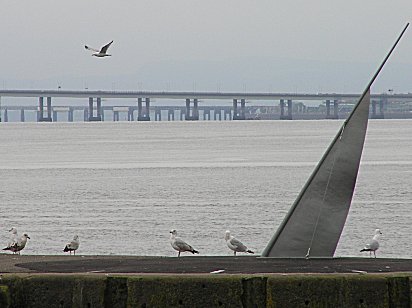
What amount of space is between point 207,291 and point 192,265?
205 cm

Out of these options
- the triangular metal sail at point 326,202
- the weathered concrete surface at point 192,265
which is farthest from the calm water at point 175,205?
the weathered concrete surface at point 192,265

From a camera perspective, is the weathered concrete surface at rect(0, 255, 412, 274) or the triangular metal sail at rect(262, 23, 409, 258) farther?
the triangular metal sail at rect(262, 23, 409, 258)

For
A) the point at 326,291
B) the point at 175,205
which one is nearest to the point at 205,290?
the point at 326,291

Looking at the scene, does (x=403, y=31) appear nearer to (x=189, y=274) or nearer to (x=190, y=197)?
(x=189, y=274)

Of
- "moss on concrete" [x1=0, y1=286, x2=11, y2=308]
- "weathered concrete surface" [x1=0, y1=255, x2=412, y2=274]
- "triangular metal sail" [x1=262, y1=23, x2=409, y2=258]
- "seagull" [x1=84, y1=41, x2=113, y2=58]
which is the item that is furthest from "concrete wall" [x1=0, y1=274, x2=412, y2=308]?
"seagull" [x1=84, y1=41, x2=113, y2=58]

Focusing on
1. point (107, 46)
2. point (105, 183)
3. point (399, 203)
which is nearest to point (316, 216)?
point (107, 46)

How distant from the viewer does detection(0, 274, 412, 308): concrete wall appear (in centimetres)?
1123

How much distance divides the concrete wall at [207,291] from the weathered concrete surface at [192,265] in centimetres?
101

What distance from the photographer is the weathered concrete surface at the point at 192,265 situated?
1264 cm

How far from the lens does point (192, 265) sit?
1327cm

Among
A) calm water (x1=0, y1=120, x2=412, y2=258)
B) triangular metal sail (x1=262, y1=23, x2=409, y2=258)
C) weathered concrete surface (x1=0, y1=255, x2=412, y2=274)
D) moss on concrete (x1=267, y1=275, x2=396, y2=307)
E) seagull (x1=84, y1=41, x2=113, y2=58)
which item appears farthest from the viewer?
calm water (x1=0, y1=120, x2=412, y2=258)

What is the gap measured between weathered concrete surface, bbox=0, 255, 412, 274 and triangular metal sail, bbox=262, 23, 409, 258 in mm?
556

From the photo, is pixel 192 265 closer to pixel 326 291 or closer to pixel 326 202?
pixel 326 291

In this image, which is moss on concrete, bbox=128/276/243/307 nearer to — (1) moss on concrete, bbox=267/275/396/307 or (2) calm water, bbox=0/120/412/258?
(1) moss on concrete, bbox=267/275/396/307
